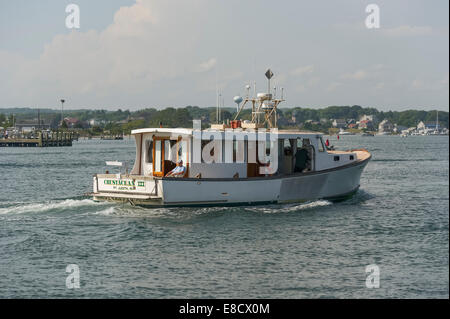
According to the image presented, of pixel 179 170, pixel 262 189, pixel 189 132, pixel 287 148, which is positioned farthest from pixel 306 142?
pixel 179 170

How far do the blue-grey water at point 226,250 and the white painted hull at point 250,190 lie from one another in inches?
15.7

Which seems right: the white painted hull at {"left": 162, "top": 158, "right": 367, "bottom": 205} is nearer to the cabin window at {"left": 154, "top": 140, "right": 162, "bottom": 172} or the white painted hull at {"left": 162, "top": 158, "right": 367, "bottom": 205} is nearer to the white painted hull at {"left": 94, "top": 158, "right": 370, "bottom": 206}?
the white painted hull at {"left": 94, "top": 158, "right": 370, "bottom": 206}

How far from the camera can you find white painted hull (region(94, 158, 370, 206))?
21578 millimetres

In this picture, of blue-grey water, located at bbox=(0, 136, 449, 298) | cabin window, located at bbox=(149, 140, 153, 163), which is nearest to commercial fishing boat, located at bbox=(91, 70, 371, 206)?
cabin window, located at bbox=(149, 140, 153, 163)

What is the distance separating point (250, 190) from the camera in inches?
888

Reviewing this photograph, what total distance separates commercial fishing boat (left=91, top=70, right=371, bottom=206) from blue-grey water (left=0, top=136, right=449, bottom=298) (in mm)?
544

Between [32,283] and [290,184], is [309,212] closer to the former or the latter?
[290,184]

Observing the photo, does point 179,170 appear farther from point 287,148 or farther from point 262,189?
point 287,148

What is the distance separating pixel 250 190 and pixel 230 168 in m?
1.19

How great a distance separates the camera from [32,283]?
14.6 m

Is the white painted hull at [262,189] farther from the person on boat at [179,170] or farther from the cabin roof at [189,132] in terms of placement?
the cabin roof at [189,132]

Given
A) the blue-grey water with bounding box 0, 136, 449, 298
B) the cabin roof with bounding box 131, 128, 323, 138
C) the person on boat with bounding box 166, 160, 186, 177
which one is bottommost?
the blue-grey water with bounding box 0, 136, 449, 298
